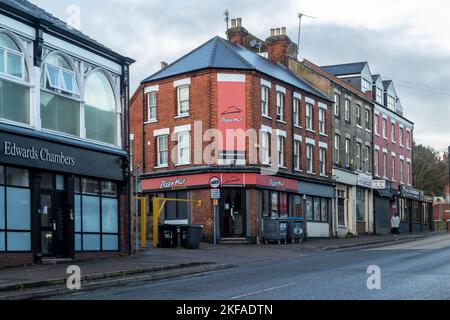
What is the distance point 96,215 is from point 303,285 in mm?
11403

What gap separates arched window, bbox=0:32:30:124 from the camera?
2042cm

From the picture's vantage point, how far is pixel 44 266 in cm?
2052

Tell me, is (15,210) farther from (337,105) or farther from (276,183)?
(337,105)

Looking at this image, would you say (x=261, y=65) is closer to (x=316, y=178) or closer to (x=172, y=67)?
(x=172, y=67)

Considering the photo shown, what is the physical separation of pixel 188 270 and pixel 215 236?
1377cm

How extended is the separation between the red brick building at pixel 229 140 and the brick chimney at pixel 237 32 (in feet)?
10.8

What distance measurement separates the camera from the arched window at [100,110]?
24.3 metres

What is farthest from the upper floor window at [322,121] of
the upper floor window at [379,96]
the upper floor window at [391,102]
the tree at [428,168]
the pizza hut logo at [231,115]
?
the tree at [428,168]

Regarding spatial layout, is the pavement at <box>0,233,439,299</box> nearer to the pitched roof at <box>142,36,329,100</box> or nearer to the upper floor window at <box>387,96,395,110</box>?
the pitched roof at <box>142,36,329,100</box>

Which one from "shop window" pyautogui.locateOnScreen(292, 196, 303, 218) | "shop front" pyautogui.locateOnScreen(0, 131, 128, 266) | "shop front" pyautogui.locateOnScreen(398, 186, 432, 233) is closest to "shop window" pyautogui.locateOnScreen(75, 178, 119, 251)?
"shop front" pyautogui.locateOnScreen(0, 131, 128, 266)

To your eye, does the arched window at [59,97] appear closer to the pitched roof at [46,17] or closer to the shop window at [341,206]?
the pitched roof at [46,17]

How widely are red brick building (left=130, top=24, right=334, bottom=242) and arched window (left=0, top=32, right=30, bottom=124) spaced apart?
1519 centimetres

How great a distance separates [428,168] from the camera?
244 ft

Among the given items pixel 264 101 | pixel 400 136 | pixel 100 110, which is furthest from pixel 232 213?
→ pixel 400 136
